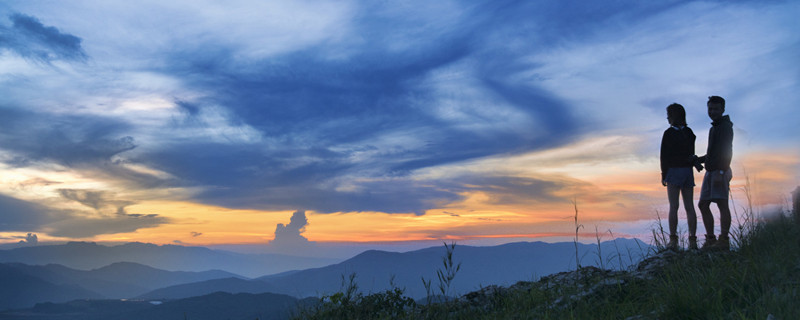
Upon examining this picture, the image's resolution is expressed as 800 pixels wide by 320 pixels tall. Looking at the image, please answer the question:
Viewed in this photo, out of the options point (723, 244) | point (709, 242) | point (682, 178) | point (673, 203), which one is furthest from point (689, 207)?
point (723, 244)

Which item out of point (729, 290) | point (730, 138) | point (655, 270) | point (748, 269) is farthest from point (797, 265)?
point (730, 138)

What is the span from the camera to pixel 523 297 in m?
6.33

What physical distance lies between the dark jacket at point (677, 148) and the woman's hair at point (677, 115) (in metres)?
0.13

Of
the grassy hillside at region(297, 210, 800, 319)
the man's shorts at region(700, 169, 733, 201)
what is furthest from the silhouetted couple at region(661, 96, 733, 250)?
the grassy hillside at region(297, 210, 800, 319)

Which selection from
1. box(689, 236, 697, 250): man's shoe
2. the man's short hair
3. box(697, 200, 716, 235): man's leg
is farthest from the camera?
box(697, 200, 716, 235): man's leg

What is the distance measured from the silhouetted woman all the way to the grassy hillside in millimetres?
1107

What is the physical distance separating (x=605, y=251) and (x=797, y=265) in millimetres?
2221

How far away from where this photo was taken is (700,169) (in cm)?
799

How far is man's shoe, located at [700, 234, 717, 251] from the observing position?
7.10 m

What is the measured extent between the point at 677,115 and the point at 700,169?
1.02 meters

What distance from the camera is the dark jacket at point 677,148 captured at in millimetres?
8148

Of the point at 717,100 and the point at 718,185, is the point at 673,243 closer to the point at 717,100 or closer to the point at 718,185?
the point at 718,185

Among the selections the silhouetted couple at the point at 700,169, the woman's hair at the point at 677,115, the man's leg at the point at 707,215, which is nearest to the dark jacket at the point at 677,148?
the silhouetted couple at the point at 700,169

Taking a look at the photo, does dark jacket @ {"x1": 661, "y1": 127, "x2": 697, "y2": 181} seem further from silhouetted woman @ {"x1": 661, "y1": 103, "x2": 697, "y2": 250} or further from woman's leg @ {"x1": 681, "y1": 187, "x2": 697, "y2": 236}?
woman's leg @ {"x1": 681, "y1": 187, "x2": 697, "y2": 236}
